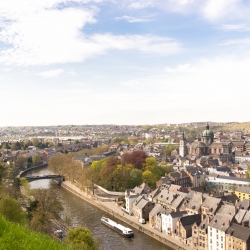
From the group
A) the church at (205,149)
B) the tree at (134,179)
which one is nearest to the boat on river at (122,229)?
the tree at (134,179)

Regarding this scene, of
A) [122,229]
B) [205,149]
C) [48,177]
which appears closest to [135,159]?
[48,177]

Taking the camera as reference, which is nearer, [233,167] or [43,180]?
[233,167]

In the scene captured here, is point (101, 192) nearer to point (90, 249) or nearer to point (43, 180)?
point (43, 180)

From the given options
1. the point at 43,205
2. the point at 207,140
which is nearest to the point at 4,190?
the point at 43,205

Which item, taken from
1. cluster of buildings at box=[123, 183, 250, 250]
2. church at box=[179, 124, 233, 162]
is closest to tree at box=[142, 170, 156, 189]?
cluster of buildings at box=[123, 183, 250, 250]

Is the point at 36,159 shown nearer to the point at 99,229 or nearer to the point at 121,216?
the point at 121,216
